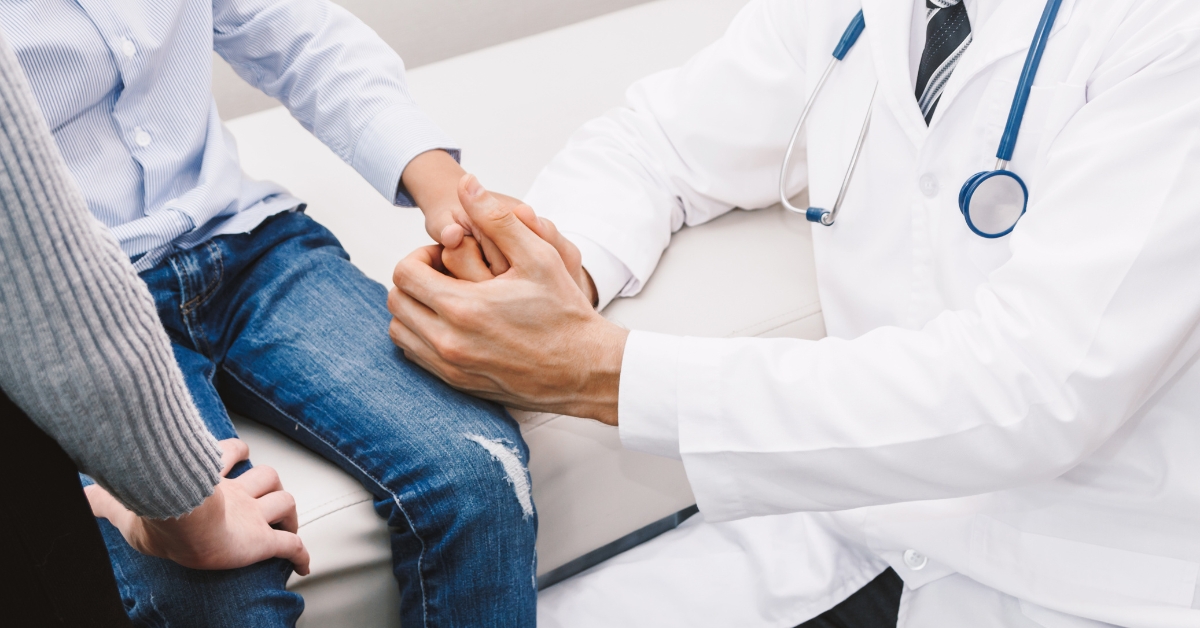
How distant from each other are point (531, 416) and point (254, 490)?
0.31 m

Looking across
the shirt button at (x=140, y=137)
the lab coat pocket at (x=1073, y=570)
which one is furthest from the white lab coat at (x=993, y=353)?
the shirt button at (x=140, y=137)

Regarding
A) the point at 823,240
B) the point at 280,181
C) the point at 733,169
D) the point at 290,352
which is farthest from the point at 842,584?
the point at 280,181

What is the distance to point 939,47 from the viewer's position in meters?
0.85

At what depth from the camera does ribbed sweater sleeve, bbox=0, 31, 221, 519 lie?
0.35 meters

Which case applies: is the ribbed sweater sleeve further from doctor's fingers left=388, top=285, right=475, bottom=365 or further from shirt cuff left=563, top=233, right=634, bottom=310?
shirt cuff left=563, top=233, right=634, bottom=310

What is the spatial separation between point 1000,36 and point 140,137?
2.70 ft

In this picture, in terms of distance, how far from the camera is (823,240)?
96 cm

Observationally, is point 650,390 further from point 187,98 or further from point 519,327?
point 187,98

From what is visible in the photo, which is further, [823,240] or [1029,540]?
[823,240]

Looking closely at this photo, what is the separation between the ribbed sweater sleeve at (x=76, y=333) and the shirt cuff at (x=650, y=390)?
0.39 m

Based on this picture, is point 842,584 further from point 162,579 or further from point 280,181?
point 280,181

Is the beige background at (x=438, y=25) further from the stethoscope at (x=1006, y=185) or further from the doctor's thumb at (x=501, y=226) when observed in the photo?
the stethoscope at (x=1006, y=185)

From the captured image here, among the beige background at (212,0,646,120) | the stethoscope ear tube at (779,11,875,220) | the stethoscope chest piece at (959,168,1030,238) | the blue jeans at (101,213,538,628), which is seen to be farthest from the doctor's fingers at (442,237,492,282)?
the beige background at (212,0,646,120)

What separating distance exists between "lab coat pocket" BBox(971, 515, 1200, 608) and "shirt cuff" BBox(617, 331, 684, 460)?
1.07 feet
